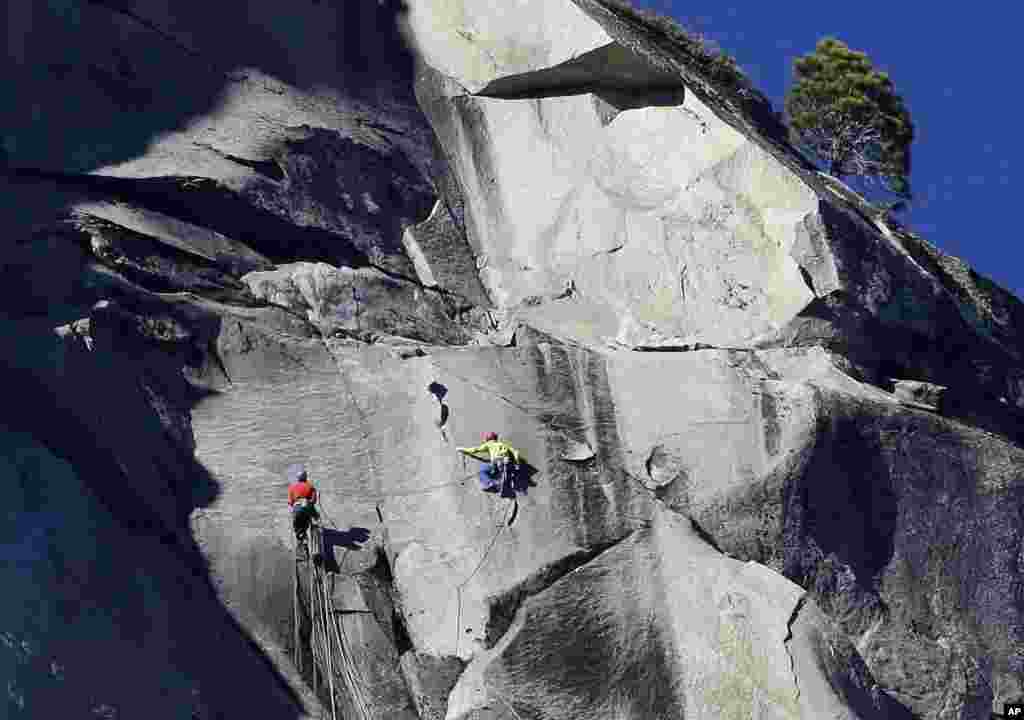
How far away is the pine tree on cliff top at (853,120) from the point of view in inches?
1102

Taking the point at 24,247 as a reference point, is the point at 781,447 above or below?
below

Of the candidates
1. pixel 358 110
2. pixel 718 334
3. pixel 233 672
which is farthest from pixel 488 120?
pixel 233 672

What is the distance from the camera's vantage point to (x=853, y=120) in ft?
92.5

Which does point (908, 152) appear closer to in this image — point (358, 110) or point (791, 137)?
point (791, 137)

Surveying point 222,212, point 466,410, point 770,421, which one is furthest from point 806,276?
point 222,212

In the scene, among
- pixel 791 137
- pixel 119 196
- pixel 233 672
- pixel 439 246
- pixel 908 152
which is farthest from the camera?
pixel 908 152

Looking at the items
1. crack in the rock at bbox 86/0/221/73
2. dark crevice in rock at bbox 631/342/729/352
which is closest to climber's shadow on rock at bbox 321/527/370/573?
dark crevice in rock at bbox 631/342/729/352

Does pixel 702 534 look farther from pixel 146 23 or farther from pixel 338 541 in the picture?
pixel 146 23

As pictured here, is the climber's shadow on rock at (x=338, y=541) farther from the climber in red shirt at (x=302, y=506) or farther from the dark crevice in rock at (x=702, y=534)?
the dark crevice in rock at (x=702, y=534)

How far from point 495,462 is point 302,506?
1907 mm

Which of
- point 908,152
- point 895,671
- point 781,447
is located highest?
point 908,152

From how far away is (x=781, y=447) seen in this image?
1930 centimetres

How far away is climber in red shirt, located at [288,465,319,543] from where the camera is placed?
1867 centimetres

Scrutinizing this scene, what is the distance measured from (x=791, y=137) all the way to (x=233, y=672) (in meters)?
11.1
